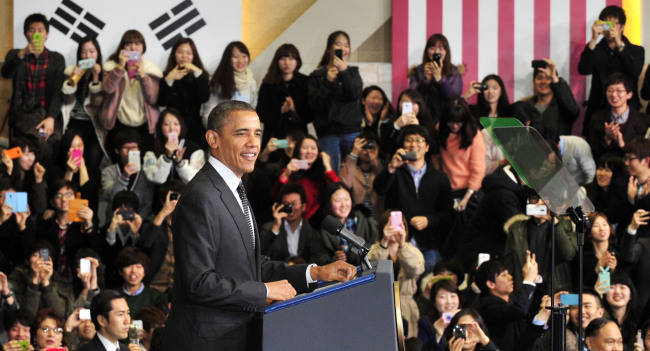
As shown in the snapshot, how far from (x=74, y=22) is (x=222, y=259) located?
22.1 ft

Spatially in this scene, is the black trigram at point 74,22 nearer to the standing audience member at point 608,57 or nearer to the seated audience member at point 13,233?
the seated audience member at point 13,233

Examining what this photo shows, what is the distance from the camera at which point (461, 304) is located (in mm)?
6848

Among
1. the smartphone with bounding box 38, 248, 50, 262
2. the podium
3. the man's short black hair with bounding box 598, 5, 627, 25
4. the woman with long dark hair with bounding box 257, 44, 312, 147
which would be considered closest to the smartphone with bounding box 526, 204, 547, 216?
the woman with long dark hair with bounding box 257, 44, 312, 147

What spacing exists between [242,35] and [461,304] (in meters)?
4.30

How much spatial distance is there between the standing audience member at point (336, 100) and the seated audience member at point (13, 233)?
242 centimetres

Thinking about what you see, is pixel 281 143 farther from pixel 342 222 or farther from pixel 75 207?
pixel 75 207

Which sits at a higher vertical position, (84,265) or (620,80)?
(620,80)

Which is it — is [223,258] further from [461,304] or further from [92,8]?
[92,8]

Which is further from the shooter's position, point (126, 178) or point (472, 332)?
point (126, 178)

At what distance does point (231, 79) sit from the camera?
835cm

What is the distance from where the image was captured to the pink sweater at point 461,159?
793 cm

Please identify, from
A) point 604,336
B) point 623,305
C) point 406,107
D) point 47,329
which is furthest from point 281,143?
point 604,336

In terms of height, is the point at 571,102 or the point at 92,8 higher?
the point at 92,8

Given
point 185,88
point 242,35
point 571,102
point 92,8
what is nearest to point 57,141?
point 185,88
